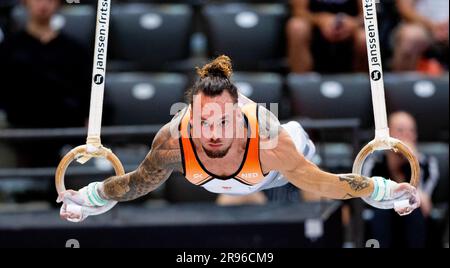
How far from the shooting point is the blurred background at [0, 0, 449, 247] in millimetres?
7562

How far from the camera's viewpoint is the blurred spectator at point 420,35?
8.84 metres

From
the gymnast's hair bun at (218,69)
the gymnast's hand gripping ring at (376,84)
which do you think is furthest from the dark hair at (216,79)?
the gymnast's hand gripping ring at (376,84)

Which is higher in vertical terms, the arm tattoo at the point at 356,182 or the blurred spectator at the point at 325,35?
the blurred spectator at the point at 325,35

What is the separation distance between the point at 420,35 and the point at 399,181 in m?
1.58

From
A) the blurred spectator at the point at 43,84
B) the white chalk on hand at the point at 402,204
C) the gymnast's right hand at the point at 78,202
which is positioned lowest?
the white chalk on hand at the point at 402,204

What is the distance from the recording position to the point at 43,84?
8070 mm

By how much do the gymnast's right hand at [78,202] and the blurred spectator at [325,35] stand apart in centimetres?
352

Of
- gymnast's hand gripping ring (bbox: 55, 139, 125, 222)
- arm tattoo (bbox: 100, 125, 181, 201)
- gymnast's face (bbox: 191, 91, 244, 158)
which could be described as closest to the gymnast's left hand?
gymnast's face (bbox: 191, 91, 244, 158)

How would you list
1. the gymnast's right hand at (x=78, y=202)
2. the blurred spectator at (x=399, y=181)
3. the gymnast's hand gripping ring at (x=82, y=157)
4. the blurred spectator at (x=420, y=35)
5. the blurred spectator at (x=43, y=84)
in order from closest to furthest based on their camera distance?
the gymnast's hand gripping ring at (x=82, y=157), the gymnast's right hand at (x=78, y=202), the blurred spectator at (x=399, y=181), the blurred spectator at (x=43, y=84), the blurred spectator at (x=420, y=35)

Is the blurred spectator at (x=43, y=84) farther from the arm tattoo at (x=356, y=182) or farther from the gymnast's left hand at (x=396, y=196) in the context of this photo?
the gymnast's left hand at (x=396, y=196)
